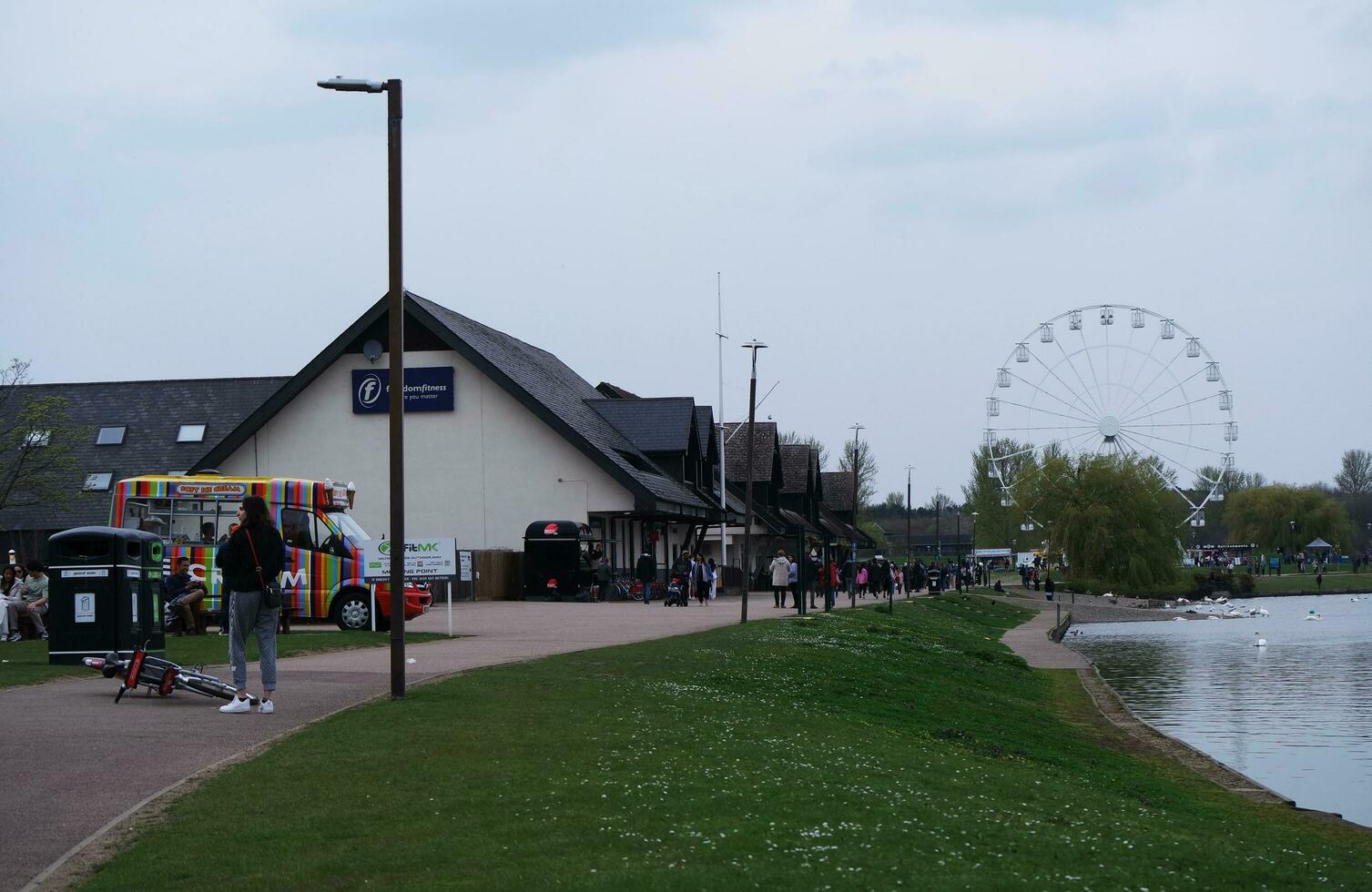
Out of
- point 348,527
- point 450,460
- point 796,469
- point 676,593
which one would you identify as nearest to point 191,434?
point 450,460

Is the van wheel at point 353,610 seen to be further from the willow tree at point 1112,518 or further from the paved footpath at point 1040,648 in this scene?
the willow tree at point 1112,518

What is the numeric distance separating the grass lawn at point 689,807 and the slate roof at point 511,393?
30690 mm

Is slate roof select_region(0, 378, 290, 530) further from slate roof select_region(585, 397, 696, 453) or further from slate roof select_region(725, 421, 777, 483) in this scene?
slate roof select_region(725, 421, 777, 483)

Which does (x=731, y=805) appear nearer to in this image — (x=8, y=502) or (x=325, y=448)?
(x=325, y=448)

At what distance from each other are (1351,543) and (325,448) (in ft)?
385

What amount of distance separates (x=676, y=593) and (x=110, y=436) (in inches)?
951

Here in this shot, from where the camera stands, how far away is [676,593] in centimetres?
4541

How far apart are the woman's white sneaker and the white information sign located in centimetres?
544

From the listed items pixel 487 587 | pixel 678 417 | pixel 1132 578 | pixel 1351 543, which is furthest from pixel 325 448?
pixel 1351 543

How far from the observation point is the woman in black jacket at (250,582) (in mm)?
14602

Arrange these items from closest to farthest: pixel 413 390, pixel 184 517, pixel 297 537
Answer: pixel 297 537, pixel 184 517, pixel 413 390

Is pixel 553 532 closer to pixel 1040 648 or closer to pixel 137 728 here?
pixel 1040 648

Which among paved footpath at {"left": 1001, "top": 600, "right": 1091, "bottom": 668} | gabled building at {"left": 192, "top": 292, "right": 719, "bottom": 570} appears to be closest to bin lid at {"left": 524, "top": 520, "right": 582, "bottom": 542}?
gabled building at {"left": 192, "top": 292, "right": 719, "bottom": 570}

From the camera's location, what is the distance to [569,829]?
8805 mm
